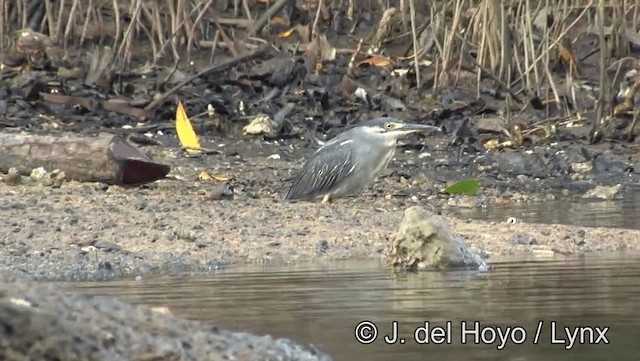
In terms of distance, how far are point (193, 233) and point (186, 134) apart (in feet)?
14.9

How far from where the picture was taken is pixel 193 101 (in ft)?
46.1

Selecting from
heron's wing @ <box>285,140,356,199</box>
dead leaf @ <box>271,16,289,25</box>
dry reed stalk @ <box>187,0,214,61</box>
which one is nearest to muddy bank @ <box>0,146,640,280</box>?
Answer: heron's wing @ <box>285,140,356,199</box>

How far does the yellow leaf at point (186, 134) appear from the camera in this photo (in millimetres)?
12797

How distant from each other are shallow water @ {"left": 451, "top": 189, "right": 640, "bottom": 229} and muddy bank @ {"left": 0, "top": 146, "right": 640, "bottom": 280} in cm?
43

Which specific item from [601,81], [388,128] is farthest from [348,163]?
[601,81]

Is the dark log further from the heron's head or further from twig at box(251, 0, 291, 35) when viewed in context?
twig at box(251, 0, 291, 35)

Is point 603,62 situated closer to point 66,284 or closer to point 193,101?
point 193,101

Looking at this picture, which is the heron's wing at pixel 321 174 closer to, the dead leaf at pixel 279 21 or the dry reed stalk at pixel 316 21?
the dry reed stalk at pixel 316 21

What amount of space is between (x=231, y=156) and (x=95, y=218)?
410 cm

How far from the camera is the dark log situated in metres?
10.4

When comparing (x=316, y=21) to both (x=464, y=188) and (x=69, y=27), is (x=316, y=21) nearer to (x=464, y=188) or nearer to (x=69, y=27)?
(x=69, y=27)

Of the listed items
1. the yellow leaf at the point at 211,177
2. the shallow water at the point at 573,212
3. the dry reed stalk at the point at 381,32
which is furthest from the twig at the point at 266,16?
the shallow water at the point at 573,212

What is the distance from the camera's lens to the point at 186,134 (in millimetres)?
12922

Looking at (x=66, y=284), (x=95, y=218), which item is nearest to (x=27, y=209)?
(x=95, y=218)
